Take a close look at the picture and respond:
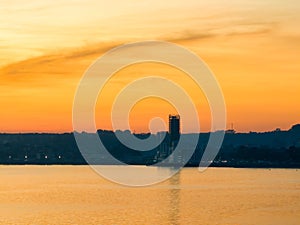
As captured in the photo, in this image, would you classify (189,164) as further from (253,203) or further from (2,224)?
(2,224)

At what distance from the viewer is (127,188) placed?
95.1 m

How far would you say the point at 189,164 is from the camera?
186 meters

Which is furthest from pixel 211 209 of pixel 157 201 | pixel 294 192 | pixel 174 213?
pixel 294 192

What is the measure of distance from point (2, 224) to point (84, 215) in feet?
22.7

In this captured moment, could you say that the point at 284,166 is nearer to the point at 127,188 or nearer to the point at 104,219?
the point at 127,188

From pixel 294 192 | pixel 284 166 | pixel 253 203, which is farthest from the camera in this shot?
pixel 284 166

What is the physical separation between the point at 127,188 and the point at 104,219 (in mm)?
39345

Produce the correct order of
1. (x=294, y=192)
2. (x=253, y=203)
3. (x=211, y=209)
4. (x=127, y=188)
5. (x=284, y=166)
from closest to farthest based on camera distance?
(x=211, y=209) → (x=253, y=203) → (x=294, y=192) → (x=127, y=188) → (x=284, y=166)

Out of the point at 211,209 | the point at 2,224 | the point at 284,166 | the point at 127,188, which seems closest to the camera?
the point at 2,224

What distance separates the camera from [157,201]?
72.6m

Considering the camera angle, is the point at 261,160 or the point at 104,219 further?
the point at 261,160

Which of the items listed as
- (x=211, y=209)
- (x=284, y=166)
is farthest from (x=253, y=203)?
(x=284, y=166)

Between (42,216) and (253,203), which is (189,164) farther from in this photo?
(42,216)

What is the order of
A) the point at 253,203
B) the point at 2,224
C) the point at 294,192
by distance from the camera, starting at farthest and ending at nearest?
1. the point at 294,192
2. the point at 253,203
3. the point at 2,224
